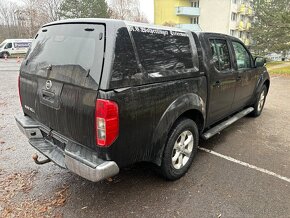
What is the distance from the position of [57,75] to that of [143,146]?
47.5 inches

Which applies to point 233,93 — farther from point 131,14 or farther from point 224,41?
point 131,14

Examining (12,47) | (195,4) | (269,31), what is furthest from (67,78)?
(195,4)

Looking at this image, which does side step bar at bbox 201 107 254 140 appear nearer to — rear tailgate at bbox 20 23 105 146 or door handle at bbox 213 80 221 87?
door handle at bbox 213 80 221 87

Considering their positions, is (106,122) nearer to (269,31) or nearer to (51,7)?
(269,31)

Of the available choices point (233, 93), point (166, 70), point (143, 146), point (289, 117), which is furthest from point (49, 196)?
point (289, 117)

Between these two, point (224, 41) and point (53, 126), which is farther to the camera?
point (224, 41)

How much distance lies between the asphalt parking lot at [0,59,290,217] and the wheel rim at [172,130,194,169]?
23 cm

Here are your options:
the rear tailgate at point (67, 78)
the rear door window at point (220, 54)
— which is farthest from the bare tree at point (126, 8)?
the rear tailgate at point (67, 78)

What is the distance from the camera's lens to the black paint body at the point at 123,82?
239 centimetres

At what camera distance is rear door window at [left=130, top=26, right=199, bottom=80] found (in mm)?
2670

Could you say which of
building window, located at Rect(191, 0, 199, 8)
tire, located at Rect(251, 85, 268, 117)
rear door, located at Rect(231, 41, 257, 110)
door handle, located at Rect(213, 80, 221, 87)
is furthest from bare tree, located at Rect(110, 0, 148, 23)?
door handle, located at Rect(213, 80, 221, 87)

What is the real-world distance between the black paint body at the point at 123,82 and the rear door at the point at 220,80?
0.19 m

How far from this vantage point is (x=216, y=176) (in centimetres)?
348

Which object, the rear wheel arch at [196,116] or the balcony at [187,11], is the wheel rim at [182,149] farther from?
the balcony at [187,11]
